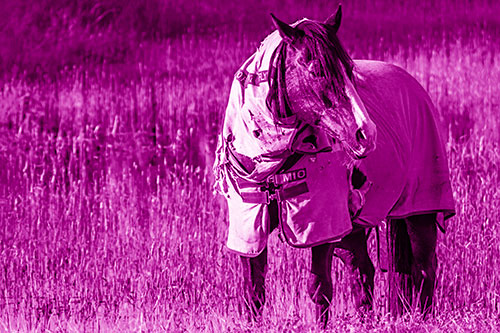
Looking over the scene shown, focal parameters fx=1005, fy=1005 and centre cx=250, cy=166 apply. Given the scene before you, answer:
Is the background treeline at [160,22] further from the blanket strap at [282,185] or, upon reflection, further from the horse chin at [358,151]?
the horse chin at [358,151]

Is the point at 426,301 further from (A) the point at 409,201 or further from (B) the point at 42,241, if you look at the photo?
(B) the point at 42,241

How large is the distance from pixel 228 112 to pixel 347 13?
12.6m

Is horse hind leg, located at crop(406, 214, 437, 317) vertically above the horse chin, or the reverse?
the horse chin

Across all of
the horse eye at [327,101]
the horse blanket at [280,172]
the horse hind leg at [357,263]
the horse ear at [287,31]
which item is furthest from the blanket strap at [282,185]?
the horse hind leg at [357,263]

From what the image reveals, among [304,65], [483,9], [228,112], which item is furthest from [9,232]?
[483,9]

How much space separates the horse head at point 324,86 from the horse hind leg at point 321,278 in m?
0.59

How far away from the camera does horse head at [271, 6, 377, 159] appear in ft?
15.2

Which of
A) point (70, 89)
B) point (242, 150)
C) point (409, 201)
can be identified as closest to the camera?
point (242, 150)

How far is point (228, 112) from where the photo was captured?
5.11 meters

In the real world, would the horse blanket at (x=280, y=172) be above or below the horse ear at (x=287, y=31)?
below

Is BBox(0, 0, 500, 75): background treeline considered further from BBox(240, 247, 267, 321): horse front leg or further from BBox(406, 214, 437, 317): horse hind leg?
BBox(240, 247, 267, 321): horse front leg

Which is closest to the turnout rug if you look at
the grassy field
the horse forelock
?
the horse forelock

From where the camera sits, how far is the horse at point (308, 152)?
4.66 meters

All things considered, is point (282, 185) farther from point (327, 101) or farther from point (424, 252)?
point (424, 252)
